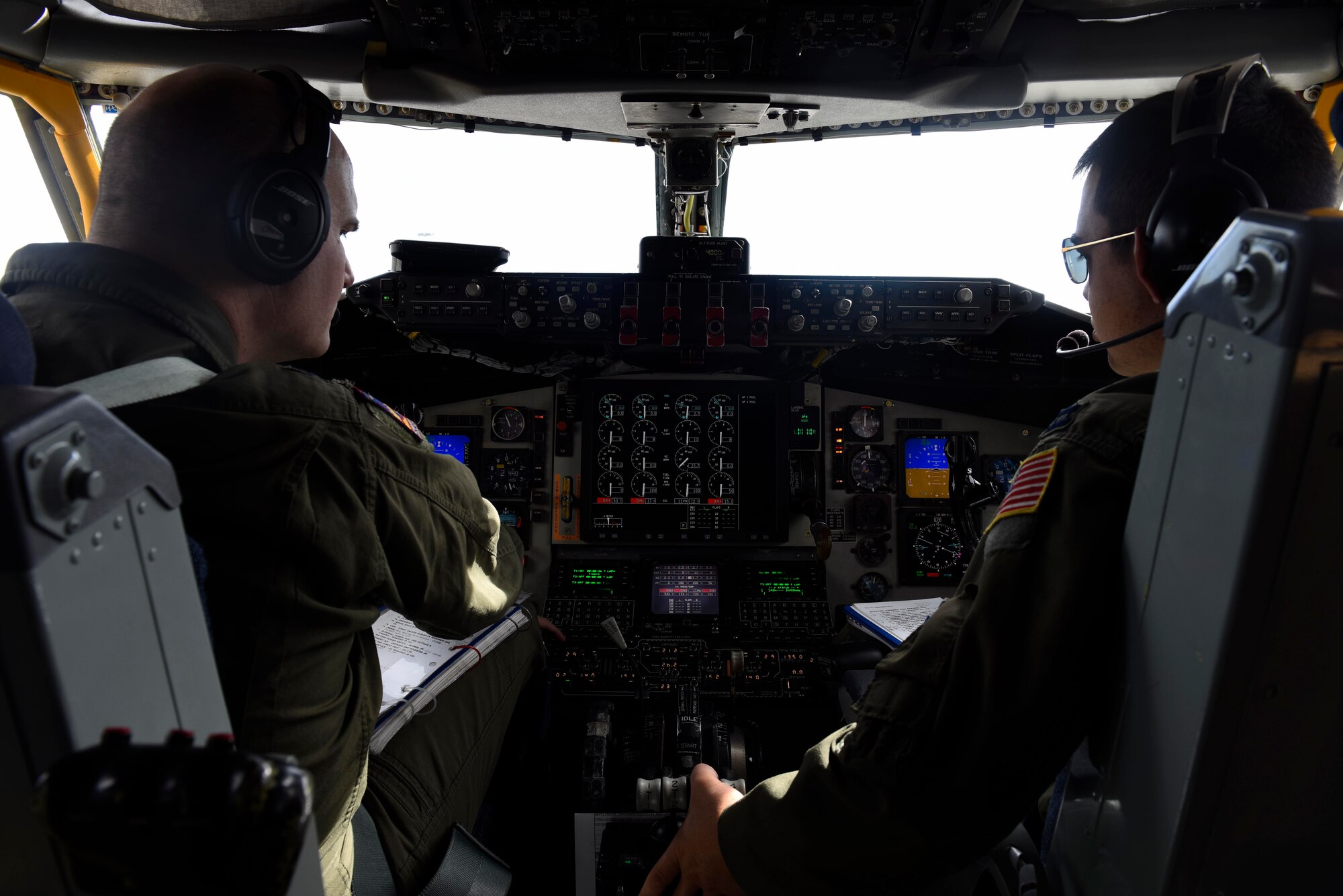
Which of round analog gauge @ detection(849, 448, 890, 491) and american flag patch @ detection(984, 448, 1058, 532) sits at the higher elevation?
american flag patch @ detection(984, 448, 1058, 532)

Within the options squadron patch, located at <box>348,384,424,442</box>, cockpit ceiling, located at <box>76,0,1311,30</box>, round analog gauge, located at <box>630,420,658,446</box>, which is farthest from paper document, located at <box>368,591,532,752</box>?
cockpit ceiling, located at <box>76,0,1311,30</box>

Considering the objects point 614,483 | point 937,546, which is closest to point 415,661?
point 614,483

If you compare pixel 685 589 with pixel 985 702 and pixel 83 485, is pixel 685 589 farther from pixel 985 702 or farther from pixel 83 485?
pixel 83 485

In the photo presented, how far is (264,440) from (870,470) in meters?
2.04

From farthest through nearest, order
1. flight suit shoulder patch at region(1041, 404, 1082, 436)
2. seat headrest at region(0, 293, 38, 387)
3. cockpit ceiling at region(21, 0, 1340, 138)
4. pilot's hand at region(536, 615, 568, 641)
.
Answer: pilot's hand at region(536, 615, 568, 641)
cockpit ceiling at region(21, 0, 1340, 138)
flight suit shoulder patch at region(1041, 404, 1082, 436)
seat headrest at region(0, 293, 38, 387)

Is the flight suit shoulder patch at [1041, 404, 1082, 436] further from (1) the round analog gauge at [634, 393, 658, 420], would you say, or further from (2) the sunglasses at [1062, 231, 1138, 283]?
(1) the round analog gauge at [634, 393, 658, 420]

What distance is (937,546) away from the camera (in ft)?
8.18

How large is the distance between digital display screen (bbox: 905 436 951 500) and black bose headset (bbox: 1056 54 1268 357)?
1.71 m

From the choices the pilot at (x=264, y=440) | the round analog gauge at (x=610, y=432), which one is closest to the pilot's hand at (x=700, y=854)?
the pilot at (x=264, y=440)

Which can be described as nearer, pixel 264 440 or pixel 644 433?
pixel 264 440

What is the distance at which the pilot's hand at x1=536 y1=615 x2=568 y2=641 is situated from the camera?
2.25m

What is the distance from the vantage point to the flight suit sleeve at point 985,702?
2.39ft

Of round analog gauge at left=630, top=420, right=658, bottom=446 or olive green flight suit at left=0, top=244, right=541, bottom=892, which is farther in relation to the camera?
round analog gauge at left=630, top=420, right=658, bottom=446

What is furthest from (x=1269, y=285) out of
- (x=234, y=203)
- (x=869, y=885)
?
(x=234, y=203)
